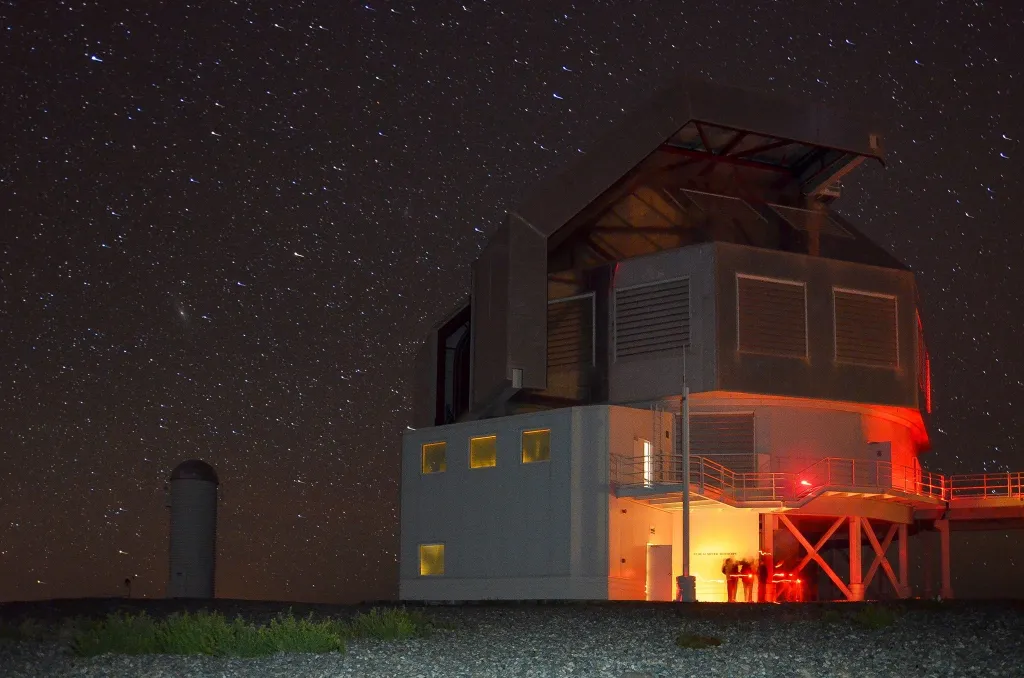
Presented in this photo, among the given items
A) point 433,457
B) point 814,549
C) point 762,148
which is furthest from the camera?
point 762,148

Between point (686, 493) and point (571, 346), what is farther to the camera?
point (571, 346)

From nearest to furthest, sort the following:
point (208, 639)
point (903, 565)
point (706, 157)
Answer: point (208, 639) < point (903, 565) < point (706, 157)

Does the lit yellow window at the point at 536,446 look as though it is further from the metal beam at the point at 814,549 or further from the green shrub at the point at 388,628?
the green shrub at the point at 388,628

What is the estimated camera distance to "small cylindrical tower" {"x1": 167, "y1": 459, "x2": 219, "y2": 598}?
43.3 m

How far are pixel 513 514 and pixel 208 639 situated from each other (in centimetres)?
1876

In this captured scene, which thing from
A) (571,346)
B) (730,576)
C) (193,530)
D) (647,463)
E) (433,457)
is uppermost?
(571,346)

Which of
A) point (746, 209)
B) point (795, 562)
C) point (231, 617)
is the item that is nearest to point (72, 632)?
point (231, 617)

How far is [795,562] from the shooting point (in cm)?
3631

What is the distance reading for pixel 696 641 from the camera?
50.4 ft

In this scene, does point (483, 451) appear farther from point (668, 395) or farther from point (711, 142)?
point (711, 142)

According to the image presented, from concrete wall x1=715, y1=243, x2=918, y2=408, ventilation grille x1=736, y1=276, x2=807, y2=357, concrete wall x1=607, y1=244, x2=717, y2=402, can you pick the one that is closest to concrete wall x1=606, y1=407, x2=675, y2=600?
concrete wall x1=607, y1=244, x2=717, y2=402

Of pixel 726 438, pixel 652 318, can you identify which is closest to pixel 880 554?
pixel 726 438

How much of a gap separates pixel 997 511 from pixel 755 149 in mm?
13050

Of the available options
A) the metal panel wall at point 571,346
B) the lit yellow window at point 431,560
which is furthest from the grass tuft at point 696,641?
the metal panel wall at point 571,346
